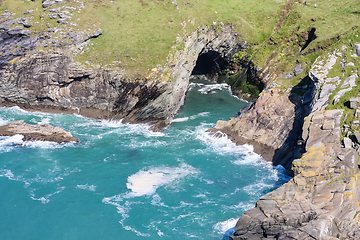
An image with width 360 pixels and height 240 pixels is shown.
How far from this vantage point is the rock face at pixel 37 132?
146ft

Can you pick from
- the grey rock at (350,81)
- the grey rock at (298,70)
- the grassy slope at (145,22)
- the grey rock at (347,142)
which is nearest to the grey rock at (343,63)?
the grey rock at (350,81)

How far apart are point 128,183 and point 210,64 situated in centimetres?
4380

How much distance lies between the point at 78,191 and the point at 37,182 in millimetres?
5302

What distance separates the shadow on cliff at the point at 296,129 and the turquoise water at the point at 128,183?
5.53 ft

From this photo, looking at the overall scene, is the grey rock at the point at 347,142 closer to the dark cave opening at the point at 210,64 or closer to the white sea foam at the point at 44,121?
the dark cave opening at the point at 210,64

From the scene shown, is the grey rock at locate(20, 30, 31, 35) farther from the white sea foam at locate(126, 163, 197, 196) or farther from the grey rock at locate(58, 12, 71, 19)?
the white sea foam at locate(126, 163, 197, 196)

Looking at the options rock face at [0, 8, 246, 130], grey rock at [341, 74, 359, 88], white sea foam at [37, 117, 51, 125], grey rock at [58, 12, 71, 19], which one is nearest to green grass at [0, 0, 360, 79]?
grey rock at [58, 12, 71, 19]

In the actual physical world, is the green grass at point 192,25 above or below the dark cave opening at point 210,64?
above

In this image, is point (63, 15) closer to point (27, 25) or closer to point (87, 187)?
point (27, 25)

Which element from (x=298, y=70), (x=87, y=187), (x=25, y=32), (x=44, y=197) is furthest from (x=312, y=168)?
(x=25, y=32)

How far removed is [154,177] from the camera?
36625 mm

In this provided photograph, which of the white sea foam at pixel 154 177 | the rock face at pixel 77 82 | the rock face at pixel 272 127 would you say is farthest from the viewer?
the rock face at pixel 77 82

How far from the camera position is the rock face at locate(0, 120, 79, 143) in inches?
1748

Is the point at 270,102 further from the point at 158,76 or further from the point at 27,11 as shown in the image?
the point at 27,11
